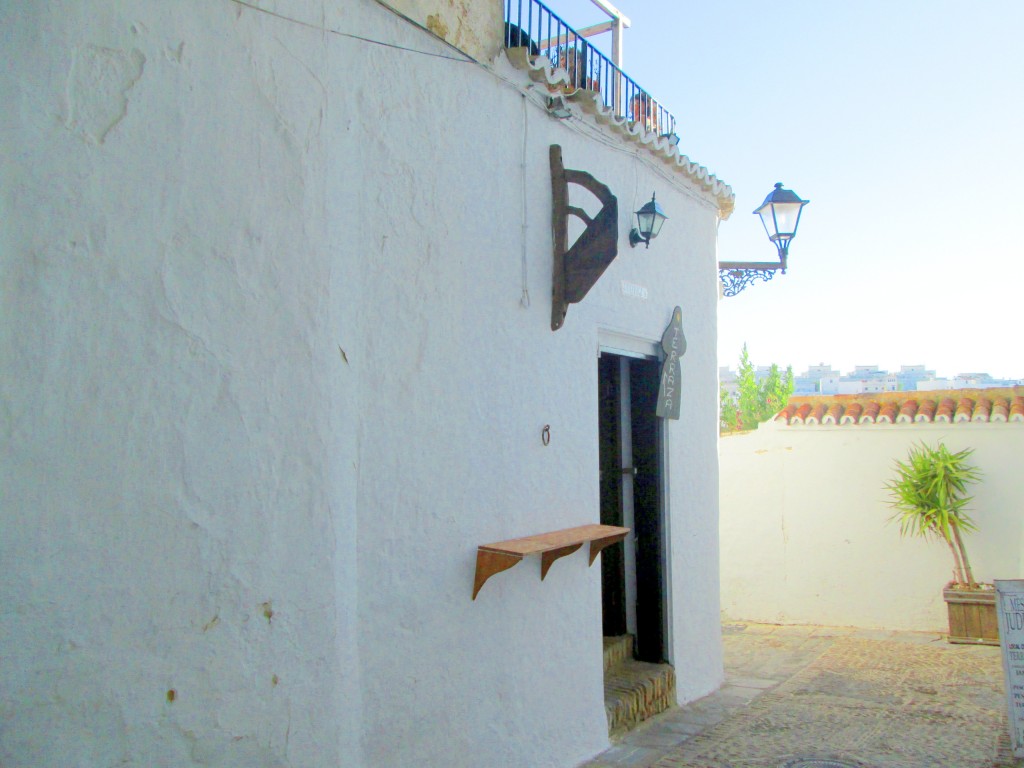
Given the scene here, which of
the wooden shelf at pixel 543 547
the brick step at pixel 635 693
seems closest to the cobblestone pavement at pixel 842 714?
the brick step at pixel 635 693

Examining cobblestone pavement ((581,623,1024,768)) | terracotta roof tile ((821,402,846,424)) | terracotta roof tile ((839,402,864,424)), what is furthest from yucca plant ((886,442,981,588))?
cobblestone pavement ((581,623,1024,768))

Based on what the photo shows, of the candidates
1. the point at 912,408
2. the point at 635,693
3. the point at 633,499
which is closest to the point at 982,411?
the point at 912,408

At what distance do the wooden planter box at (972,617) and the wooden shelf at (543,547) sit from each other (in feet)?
18.1

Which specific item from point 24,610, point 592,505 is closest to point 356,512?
point 24,610

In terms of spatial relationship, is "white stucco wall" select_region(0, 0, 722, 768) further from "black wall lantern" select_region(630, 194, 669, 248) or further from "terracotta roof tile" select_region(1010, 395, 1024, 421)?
"terracotta roof tile" select_region(1010, 395, 1024, 421)

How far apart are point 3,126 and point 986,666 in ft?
27.9

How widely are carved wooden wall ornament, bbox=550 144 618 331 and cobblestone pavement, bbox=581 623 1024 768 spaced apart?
9.31 ft

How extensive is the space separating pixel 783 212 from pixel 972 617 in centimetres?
481

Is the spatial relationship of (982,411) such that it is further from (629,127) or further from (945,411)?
(629,127)

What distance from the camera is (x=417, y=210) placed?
13.2 ft

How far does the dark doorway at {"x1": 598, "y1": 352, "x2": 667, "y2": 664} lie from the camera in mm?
6477

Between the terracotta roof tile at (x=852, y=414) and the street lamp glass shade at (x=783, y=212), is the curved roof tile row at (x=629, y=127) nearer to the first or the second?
the street lamp glass shade at (x=783, y=212)

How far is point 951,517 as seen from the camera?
9.12m

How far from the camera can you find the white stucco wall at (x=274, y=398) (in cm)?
256
